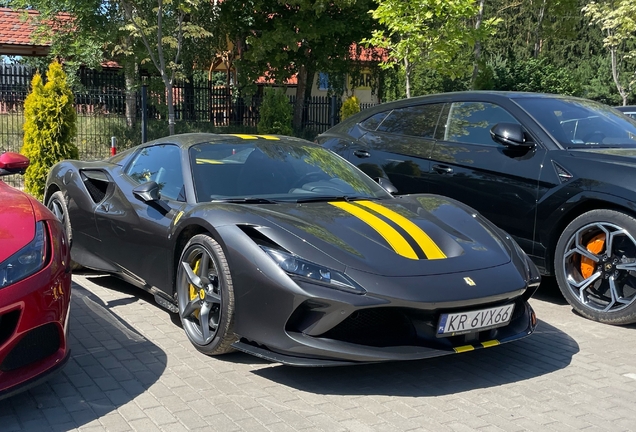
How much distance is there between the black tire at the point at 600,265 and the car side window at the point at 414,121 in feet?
5.85

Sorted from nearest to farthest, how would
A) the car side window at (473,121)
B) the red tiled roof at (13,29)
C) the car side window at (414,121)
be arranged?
the car side window at (473,121)
the car side window at (414,121)
the red tiled roof at (13,29)

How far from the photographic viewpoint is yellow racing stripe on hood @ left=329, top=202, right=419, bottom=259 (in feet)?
12.8

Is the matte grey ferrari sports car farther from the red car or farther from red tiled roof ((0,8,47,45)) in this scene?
red tiled roof ((0,8,47,45))

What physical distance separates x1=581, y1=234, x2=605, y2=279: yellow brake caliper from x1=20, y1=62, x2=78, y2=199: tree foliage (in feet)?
28.6

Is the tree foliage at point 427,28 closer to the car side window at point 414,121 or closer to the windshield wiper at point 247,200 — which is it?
the car side window at point 414,121

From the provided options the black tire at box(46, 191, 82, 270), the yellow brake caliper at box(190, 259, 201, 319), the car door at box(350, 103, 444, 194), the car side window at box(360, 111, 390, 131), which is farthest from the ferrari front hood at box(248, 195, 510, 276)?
the car side window at box(360, 111, 390, 131)

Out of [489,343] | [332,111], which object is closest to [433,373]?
[489,343]

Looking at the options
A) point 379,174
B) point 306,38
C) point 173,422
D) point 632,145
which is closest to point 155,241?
point 173,422

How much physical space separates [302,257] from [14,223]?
144 cm

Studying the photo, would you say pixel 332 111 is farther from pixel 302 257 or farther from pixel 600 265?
pixel 302 257

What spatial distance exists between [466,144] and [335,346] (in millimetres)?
3177

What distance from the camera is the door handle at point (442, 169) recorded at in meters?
6.26

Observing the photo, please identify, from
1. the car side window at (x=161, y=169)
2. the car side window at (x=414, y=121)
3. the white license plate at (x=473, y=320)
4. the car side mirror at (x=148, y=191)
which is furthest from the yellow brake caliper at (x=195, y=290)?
the car side window at (x=414, y=121)

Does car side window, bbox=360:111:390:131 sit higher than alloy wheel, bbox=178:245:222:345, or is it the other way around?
car side window, bbox=360:111:390:131
